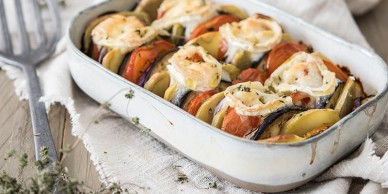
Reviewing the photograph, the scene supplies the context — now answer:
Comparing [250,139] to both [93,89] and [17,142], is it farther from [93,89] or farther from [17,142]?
[17,142]

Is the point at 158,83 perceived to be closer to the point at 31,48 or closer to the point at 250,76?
the point at 250,76

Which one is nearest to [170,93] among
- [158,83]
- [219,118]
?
[158,83]

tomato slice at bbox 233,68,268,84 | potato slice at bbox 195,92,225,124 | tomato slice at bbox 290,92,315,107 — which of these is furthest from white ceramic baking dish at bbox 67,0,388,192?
tomato slice at bbox 233,68,268,84

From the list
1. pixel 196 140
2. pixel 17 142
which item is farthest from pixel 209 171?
pixel 17 142

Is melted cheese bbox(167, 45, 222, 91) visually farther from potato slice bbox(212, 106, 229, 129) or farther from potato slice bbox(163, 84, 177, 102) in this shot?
potato slice bbox(212, 106, 229, 129)

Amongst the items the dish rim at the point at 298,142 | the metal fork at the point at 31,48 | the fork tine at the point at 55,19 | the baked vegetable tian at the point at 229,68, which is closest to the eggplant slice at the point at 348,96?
the baked vegetable tian at the point at 229,68

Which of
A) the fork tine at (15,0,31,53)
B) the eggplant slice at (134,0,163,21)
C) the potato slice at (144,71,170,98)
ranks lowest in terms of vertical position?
the fork tine at (15,0,31,53)

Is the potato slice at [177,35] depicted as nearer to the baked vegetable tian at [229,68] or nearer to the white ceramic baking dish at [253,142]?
the baked vegetable tian at [229,68]
